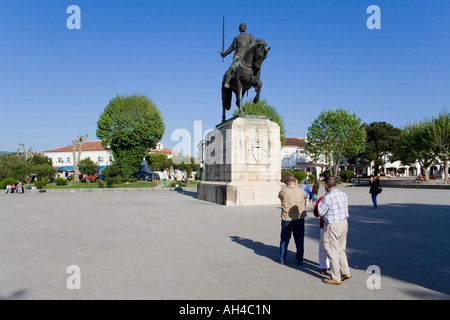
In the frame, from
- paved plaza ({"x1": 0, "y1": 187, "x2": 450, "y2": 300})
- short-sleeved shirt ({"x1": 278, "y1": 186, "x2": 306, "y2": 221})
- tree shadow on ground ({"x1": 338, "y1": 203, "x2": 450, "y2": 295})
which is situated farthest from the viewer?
short-sleeved shirt ({"x1": 278, "y1": 186, "x2": 306, "y2": 221})

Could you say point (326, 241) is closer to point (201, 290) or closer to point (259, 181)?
point (201, 290)

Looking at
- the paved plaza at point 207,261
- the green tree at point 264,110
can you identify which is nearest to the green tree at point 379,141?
the green tree at point 264,110

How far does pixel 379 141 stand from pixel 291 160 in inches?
770

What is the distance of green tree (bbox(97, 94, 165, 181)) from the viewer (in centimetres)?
4747

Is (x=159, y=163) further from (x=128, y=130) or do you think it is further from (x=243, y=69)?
(x=243, y=69)

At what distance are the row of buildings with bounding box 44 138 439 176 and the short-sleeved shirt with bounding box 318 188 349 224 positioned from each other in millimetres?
73729

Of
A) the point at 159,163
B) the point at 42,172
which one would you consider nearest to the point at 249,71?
the point at 42,172

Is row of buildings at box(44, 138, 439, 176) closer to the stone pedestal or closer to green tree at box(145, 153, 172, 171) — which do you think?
green tree at box(145, 153, 172, 171)

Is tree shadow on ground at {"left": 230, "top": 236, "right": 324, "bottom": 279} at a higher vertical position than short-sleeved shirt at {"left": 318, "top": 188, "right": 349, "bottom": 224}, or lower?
lower

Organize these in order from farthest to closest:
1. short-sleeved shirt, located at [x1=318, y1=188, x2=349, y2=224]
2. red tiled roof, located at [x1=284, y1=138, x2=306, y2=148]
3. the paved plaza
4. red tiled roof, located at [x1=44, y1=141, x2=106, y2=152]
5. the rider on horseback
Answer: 1. red tiled roof, located at [x1=44, y1=141, x2=106, y2=152]
2. red tiled roof, located at [x1=284, y1=138, x2=306, y2=148]
3. the rider on horseback
4. short-sleeved shirt, located at [x1=318, y1=188, x2=349, y2=224]
5. the paved plaza

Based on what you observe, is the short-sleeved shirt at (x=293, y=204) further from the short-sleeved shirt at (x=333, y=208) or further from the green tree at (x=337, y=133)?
the green tree at (x=337, y=133)

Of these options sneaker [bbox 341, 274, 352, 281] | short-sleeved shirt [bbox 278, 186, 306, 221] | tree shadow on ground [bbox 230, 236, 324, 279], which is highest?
short-sleeved shirt [bbox 278, 186, 306, 221]

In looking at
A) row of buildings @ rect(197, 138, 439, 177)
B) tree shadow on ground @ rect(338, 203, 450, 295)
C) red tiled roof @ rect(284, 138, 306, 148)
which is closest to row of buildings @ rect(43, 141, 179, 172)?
row of buildings @ rect(197, 138, 439, 177)
